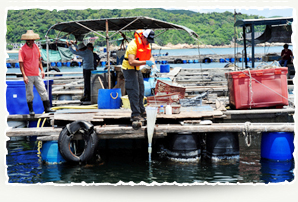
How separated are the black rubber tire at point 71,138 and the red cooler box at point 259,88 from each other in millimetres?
3806

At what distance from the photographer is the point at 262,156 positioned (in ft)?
27.9

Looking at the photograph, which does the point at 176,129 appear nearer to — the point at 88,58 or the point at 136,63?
the point at 136,63

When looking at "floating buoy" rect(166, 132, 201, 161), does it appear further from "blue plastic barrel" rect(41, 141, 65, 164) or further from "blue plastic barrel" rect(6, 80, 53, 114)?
"blue plastic barrel" rect(6, 80, 53, 114)

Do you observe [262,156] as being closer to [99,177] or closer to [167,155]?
[167,155]

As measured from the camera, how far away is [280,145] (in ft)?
26.9

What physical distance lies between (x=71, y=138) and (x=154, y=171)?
2.02 m

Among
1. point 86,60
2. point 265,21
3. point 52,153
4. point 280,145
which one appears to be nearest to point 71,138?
point 52,153

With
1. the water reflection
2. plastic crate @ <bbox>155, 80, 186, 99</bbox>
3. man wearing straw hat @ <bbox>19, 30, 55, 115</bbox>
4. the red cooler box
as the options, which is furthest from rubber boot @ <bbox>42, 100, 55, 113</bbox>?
the red cooler box

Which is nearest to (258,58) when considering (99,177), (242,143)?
(242,143)

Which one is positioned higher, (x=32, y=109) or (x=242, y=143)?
(x=32, y=109)

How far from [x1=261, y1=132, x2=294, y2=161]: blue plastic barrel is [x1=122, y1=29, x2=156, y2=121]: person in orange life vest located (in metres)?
3.01

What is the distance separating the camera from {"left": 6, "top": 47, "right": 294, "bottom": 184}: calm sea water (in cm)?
759

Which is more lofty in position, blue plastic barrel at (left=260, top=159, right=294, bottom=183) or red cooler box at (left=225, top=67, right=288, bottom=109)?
red cooler box at (left=225, top=67, right=288, bottom=109)

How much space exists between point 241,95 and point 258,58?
41.0m
